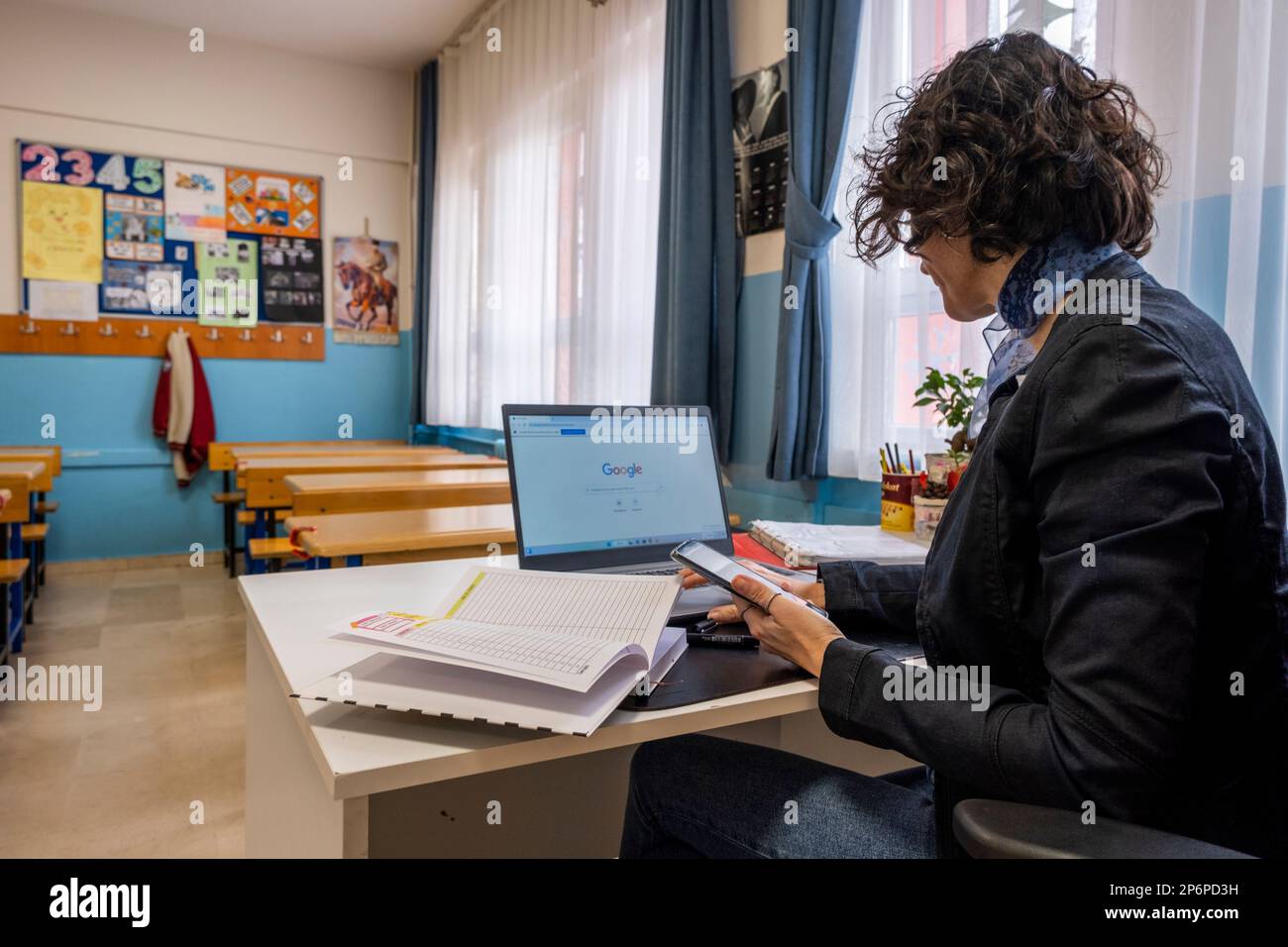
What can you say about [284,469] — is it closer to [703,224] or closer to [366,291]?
[703,224]

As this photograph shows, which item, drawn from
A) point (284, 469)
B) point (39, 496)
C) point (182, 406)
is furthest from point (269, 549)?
point (182, 406)

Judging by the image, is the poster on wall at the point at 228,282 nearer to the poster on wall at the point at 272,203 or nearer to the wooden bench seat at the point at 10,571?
the poster on wall at the point at 272,203

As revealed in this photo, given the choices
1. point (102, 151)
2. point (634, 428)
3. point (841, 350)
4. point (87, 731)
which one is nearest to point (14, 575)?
point (87, 731)

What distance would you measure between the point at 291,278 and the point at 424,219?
968mm

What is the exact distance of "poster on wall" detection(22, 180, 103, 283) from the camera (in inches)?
196

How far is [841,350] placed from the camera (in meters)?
2.39

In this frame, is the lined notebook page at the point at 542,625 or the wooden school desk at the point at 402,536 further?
the wooden school desk at the point at 402,536

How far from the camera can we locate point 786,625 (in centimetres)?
105

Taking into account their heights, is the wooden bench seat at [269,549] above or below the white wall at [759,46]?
below

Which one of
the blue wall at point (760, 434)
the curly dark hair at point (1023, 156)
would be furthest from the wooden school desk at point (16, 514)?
the curly dark hair at point (1023, 156)

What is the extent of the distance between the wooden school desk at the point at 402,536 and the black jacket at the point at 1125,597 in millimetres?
1457

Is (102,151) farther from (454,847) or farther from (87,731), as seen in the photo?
(454,847)

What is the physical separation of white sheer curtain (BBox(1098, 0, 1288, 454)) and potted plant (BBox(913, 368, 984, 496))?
40cm

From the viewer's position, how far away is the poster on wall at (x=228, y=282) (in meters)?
5.46
